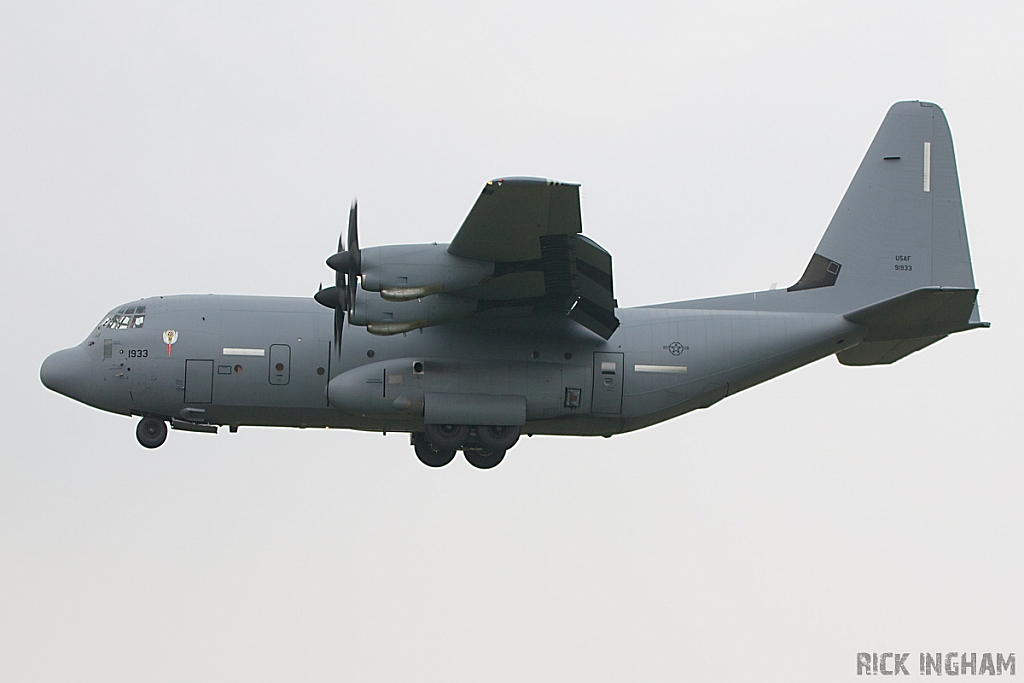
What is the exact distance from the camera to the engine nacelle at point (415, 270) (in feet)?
50.3

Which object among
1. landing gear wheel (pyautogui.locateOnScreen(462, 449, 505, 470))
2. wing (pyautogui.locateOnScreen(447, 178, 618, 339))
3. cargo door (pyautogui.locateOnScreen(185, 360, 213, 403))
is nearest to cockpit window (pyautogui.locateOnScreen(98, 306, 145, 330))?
cargo door (pyautogui.locateOnScreen(185, 360, 213, 403))

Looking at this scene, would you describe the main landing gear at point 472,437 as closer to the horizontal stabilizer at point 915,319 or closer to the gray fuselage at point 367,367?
the gray fuselage at point 367,367

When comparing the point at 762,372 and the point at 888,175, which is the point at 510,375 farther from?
the point at 888,175

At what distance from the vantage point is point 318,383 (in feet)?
56.9

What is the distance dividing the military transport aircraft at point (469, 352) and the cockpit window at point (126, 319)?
25 millimetres

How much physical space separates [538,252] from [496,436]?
3.21 meters

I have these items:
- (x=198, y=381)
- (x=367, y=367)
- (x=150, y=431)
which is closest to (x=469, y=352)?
(x=367, y=367)

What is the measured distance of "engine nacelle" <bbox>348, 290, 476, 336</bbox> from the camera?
52.4 ft

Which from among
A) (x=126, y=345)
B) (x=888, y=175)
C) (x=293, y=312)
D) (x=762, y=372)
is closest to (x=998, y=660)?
(x=762, y=372)

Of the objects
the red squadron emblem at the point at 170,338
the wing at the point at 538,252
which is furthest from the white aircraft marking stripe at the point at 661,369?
the red squadron emblem at the point at 170,338

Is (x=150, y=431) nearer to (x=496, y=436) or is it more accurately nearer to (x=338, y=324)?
(x=338, y=324)

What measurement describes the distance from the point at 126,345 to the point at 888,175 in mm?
12247

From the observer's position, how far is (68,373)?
17.5m

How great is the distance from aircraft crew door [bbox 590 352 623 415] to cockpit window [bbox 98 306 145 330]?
22.0 ft
